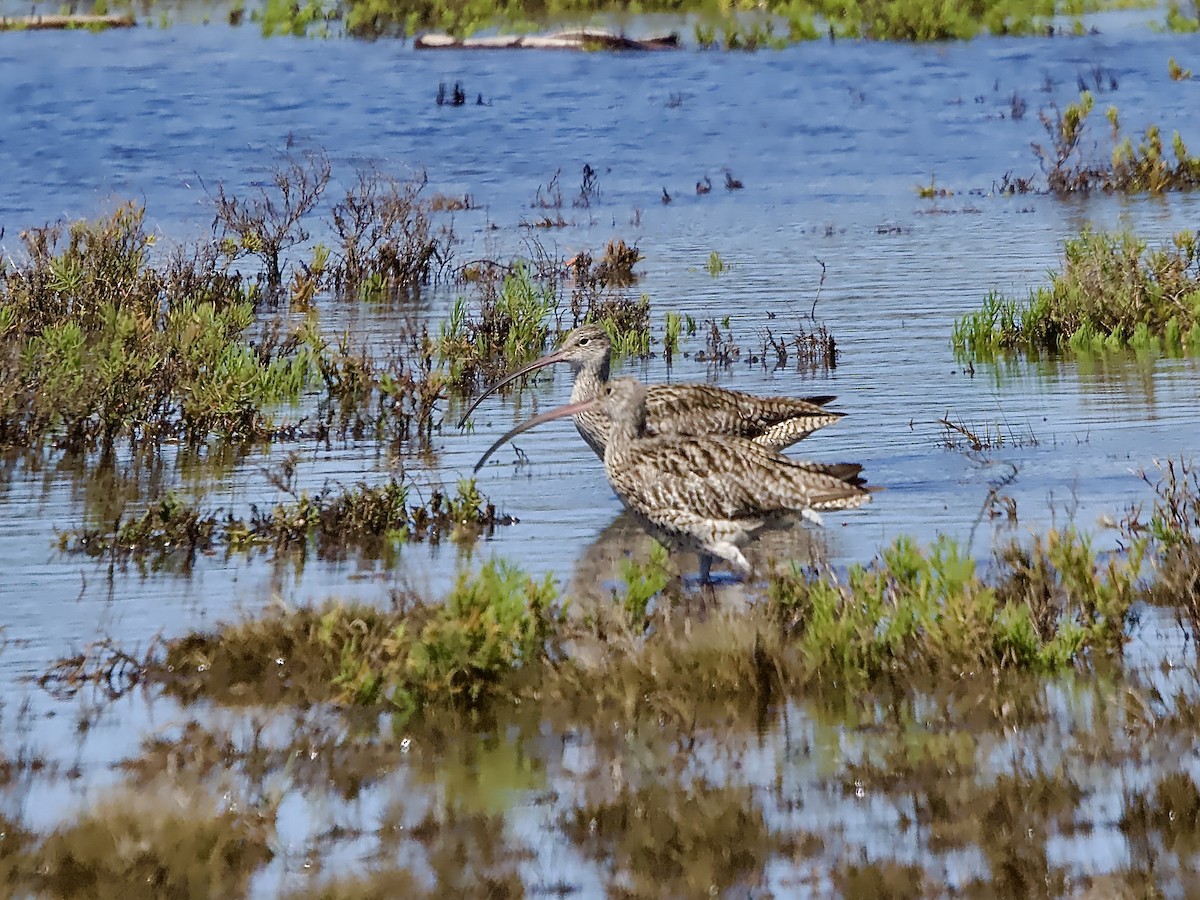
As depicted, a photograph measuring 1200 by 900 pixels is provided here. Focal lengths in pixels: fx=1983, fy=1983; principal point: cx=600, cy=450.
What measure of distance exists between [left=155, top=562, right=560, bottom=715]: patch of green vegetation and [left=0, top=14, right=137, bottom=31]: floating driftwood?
131ft

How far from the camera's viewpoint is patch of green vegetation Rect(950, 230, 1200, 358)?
1485cm

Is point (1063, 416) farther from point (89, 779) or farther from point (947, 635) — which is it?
point (89, 779)

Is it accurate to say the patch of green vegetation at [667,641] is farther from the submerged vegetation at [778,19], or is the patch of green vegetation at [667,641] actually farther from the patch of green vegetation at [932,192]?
the submerged vegetation at [778,19]

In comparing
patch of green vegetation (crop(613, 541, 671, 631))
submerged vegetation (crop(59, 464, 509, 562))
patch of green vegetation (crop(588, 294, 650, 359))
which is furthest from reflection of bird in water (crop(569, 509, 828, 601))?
patch of green vegetation (crop(588, 294, 650, 359))

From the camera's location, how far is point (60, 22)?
4562 cm

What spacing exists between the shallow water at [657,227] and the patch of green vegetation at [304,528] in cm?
20

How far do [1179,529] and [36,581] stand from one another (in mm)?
5310

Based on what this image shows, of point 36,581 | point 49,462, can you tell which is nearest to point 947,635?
point 36,581

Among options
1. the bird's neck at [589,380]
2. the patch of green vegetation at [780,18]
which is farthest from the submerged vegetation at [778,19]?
the bird's neck at [589,380]

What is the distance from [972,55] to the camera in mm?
39750

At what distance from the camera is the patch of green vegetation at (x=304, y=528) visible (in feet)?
33.0

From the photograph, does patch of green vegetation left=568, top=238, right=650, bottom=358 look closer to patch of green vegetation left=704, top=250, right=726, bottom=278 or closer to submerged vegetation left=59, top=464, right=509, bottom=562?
patch of green vegetation left=704, top=250, right=726, bottom=278

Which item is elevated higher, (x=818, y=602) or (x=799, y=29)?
(x=799, y=29)

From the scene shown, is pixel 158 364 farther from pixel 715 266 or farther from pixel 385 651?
pixel 715 266
